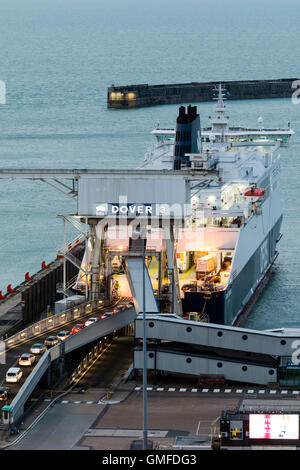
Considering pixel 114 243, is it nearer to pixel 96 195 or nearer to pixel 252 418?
pixel 96 195

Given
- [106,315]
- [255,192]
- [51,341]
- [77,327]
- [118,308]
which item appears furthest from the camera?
[255,192]

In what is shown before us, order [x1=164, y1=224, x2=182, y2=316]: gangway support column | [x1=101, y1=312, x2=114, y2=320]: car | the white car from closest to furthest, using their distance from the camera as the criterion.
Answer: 1. the white car
2. [x1=101, y1=312, x2=114, y2=320]: car
3. [x1=164, y1=224, x2=182, y2=316]: gangway support column

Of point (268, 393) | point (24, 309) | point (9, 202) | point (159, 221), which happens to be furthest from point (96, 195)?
→ point (9, 202)

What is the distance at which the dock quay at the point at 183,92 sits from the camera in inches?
6496

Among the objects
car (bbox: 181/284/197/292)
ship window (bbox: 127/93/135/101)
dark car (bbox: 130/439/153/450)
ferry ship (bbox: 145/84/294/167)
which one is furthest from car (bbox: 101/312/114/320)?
ship window (bbox: 127/93/135/101)

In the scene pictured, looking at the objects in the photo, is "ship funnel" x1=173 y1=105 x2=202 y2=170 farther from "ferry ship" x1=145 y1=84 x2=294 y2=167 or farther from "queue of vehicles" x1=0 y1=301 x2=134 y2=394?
"queue of vehicles" x1=0 y1=301 x2=134 y2=394

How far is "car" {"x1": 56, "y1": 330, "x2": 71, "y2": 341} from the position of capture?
5494cm

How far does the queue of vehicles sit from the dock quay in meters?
104

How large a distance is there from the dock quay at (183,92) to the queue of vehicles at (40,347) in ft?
341

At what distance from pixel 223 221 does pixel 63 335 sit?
684 inches

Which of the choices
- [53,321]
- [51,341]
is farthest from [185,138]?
[51,341]

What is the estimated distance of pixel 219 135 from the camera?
280ft

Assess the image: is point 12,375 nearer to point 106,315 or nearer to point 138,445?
point 138,445

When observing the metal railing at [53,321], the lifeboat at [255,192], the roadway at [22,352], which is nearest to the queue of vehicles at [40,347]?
the roadway at [22,352]
